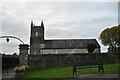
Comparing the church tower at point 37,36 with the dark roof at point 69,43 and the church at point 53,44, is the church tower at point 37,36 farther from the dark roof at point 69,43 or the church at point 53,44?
the dark roof at point 69,43

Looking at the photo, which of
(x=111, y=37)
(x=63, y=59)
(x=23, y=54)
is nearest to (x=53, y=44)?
(x=111, y=37)

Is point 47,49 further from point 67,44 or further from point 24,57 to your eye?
point 24,57

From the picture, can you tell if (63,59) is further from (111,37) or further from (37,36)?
(37,36)

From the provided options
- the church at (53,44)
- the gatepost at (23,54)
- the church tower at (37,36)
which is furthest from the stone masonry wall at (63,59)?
the church tower at (37,36)

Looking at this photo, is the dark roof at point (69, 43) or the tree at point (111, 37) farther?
the dark roof at point (69, 43)

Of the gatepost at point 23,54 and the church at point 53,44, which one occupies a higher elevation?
the church at point 53,44

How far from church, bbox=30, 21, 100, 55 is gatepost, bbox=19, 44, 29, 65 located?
45.7 m

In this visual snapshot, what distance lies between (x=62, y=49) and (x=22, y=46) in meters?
48.7

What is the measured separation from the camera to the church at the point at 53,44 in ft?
228

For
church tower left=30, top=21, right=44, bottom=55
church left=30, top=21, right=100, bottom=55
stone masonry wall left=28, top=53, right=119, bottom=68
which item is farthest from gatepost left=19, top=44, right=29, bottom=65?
church tower left=30, top=21, right=44, bottom=55

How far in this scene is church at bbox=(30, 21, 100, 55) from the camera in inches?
2731

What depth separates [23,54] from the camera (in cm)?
2180

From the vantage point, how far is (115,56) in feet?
93.5

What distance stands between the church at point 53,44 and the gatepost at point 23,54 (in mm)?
45662
